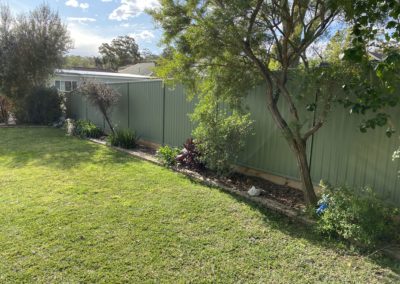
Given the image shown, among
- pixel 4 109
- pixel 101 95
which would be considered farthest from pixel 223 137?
pixel 4 109

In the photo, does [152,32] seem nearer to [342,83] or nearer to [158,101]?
[342,83]

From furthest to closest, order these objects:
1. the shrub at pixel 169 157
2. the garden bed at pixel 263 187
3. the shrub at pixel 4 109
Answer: the shrub at pixel 4 109, the shrub at pixel 169 157, the garden bed at pixel 263 187

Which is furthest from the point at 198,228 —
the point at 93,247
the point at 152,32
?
the point at 152,32

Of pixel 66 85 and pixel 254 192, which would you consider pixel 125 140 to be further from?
pixel 66 85

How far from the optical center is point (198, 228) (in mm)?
3346

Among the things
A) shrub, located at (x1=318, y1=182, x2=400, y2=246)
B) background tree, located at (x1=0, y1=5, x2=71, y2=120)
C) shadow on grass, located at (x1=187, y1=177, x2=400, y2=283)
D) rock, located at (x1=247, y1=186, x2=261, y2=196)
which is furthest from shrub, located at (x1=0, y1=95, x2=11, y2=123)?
shrub, located at (x1=318, y1=182, x2=400, y2=246)

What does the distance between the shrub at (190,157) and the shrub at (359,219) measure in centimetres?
277

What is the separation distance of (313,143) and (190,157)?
93.5 inches

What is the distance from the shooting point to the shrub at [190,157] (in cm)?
568

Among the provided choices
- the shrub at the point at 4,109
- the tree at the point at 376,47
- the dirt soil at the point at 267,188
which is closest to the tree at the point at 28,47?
the shrub at the point at 4,109

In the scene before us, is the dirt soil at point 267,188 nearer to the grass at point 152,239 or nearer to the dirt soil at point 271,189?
the dirt soil at point 271,189

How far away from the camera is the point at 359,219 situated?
2.95 meters

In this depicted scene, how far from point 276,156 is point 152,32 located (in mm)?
2822

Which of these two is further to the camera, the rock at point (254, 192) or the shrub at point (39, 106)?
the shrub at point (39, 106)
